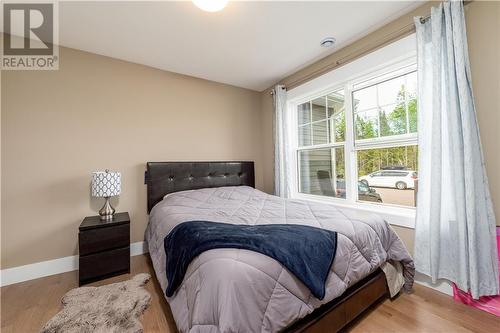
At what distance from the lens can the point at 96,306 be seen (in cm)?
163

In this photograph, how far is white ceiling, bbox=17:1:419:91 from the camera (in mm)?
1870

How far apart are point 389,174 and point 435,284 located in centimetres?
104

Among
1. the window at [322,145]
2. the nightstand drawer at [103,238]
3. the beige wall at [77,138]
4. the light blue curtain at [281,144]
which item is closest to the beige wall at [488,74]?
the window at [322,145]

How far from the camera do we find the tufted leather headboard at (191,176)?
2.72 m

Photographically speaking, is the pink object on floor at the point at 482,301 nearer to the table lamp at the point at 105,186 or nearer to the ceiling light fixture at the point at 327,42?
the ceiling light fixture at the point at 327,42

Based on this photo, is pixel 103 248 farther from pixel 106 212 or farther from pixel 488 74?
pixel 488 74

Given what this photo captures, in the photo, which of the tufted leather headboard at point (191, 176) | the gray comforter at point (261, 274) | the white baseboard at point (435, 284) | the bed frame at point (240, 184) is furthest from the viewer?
the tufted leather headboard at point (191, 176)

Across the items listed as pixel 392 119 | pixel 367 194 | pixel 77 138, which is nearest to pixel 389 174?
pixel 367 194

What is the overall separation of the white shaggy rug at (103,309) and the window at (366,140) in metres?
2.37

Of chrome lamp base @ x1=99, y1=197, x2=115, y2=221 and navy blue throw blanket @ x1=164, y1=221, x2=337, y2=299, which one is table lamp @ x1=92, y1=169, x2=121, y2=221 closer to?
chrome lamp base @ x1=99, y1=197, x2=115, y2=221

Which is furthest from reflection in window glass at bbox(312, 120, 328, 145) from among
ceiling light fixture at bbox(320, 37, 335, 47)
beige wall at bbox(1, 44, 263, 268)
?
beige wall at bbox(1, 44, 263, 268)

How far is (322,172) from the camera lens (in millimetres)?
3074

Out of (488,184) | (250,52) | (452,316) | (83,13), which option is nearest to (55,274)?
(83,13)

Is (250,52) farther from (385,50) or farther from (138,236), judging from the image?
(138,236)
